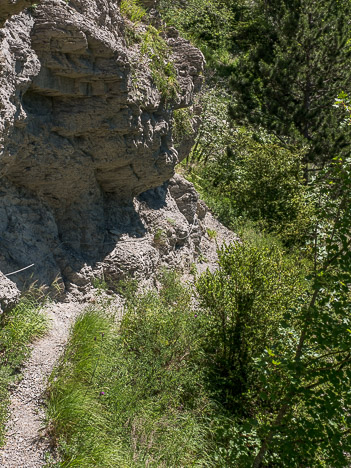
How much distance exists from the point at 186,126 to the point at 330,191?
6183 mm

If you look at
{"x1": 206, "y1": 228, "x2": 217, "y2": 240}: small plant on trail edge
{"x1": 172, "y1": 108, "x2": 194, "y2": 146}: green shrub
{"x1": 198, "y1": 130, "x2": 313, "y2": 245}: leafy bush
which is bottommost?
{"x1": 206, "y1": 228, "x2": 217, "y2": 240}: small plant on trail edge

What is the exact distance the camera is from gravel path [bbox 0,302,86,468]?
3535 millimetres

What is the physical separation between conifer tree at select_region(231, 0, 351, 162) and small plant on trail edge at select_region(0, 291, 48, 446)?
11424 millimetres

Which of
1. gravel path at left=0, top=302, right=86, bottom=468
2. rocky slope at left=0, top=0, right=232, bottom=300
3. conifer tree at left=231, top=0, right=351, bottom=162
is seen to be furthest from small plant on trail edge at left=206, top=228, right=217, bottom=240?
gravel path at left=0, top=302, right=86, bottom=468

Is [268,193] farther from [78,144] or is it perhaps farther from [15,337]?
[15,337]

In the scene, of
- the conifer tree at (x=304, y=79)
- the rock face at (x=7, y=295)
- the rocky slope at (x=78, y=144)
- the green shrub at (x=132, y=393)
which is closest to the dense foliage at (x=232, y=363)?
the green shrub at (x=132, y=393)

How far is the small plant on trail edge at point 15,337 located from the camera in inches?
156

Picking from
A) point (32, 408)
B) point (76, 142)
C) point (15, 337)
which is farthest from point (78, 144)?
point (32, 408)

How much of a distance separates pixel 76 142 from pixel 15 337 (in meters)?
2.83

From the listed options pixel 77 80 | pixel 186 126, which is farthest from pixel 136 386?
pixel 186 126

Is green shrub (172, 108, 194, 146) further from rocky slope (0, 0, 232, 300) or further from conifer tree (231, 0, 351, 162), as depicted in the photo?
conifer tree (231, 0, 351, 162)

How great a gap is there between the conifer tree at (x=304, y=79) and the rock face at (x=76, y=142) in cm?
799

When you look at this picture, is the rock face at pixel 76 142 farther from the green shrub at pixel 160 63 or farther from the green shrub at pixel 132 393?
the green shrub at pixel 132 393

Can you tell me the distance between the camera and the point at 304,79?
14891mm
